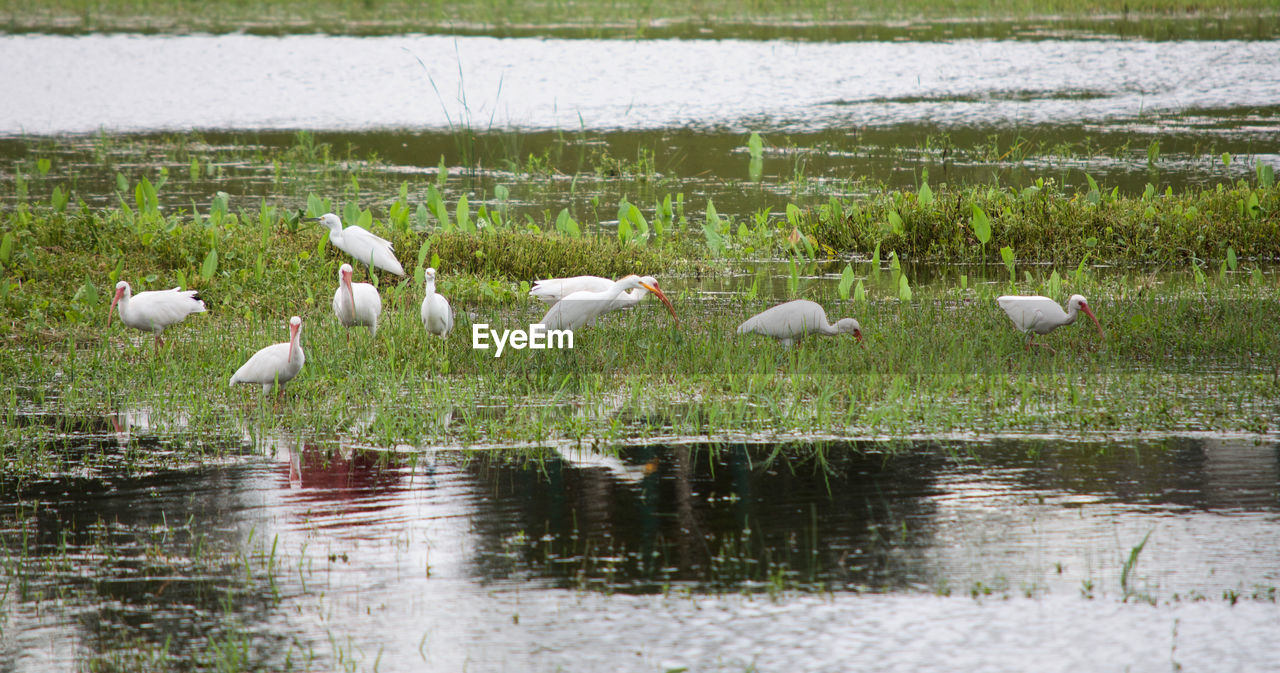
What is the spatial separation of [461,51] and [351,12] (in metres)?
9.42

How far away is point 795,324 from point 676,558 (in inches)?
130

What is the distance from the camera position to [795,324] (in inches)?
304

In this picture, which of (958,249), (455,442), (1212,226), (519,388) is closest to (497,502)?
(455,442)

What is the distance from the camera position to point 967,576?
4484 mm

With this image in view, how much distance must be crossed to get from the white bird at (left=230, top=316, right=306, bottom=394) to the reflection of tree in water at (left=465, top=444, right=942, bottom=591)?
1.61m

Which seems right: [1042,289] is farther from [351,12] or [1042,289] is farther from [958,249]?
[351,12]

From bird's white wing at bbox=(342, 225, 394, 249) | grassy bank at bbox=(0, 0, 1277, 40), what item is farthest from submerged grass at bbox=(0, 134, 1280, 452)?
grassy bank at bbox=(0, 0, 1277, 40)

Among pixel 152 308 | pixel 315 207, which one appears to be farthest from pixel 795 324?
pixel 315 207

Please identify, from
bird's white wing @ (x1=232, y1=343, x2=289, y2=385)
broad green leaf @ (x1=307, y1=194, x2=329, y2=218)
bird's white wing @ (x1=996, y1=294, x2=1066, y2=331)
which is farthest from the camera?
broad green leaf @ (x1=307, y1=194, x2=329, y2=218)

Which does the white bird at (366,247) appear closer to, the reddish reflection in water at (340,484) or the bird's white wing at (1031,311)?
the reddish reflection in water at (340,484)

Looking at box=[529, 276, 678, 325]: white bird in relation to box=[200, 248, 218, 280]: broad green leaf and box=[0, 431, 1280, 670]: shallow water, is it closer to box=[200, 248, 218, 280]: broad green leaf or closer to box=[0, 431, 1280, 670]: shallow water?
box=[0, 431, 1280, 670]: shallow water

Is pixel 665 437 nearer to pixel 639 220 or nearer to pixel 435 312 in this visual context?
pixel 435 312

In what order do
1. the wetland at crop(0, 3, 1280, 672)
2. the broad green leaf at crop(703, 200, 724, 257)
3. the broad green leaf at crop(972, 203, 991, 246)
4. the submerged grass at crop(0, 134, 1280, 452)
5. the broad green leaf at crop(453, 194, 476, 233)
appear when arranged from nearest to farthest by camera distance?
1. the wetland at crop(0, 3, 1280, 672)
2. the submerged grass at crop(0, 134, 1280, 452)
3. the broad green leaf at crop(972, 203, 991, 246)
4. the broad green leaf at crop(453, 194, 476, 233)
5. the broad green leaf at crop(703, 200, 724, 257)

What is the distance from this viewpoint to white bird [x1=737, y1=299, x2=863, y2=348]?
25.2 ft
